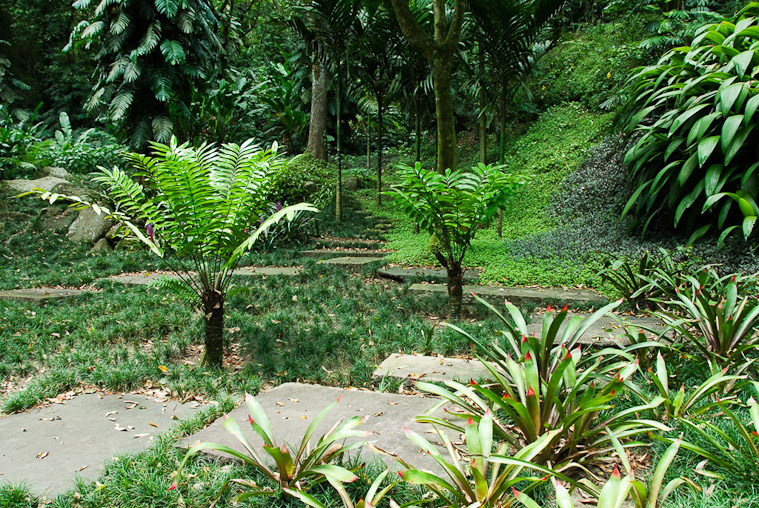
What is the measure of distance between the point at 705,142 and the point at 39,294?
6153 millimetres

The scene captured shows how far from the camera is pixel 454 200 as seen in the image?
12.5 ft

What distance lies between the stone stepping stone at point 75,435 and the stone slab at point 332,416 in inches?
12.7

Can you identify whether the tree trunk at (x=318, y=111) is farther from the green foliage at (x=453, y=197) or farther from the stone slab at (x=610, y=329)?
the stone slab at (x=610, y=329)

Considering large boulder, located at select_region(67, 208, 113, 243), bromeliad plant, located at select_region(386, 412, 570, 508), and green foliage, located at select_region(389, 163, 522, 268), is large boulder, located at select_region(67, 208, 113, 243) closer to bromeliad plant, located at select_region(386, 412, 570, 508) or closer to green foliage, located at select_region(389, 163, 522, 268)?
green foliage, located at select_region(389, 163, 522, 268)

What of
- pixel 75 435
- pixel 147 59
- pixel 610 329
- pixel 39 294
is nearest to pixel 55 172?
pixel 147 59

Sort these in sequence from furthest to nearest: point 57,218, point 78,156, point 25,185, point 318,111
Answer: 1. point 318,111
2. point 78,156
3. point 25,185
4. point 57,218

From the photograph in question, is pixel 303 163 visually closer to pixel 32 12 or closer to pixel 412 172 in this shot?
pixel 412 172

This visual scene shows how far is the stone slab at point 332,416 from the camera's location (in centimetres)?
192

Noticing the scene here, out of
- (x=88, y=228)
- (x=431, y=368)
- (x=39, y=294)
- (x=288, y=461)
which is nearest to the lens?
(x=288, y=461)

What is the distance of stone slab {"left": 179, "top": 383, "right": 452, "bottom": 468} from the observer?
75.5 inches

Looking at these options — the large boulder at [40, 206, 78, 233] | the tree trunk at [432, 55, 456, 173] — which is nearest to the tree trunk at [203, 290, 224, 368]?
the tree trunk at [432, 55, 456, 173]

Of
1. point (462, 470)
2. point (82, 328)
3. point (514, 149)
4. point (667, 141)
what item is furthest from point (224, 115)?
point (462, 470)

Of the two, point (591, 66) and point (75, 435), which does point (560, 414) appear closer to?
point (75, 435)

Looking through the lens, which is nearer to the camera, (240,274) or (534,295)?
(534,295)
